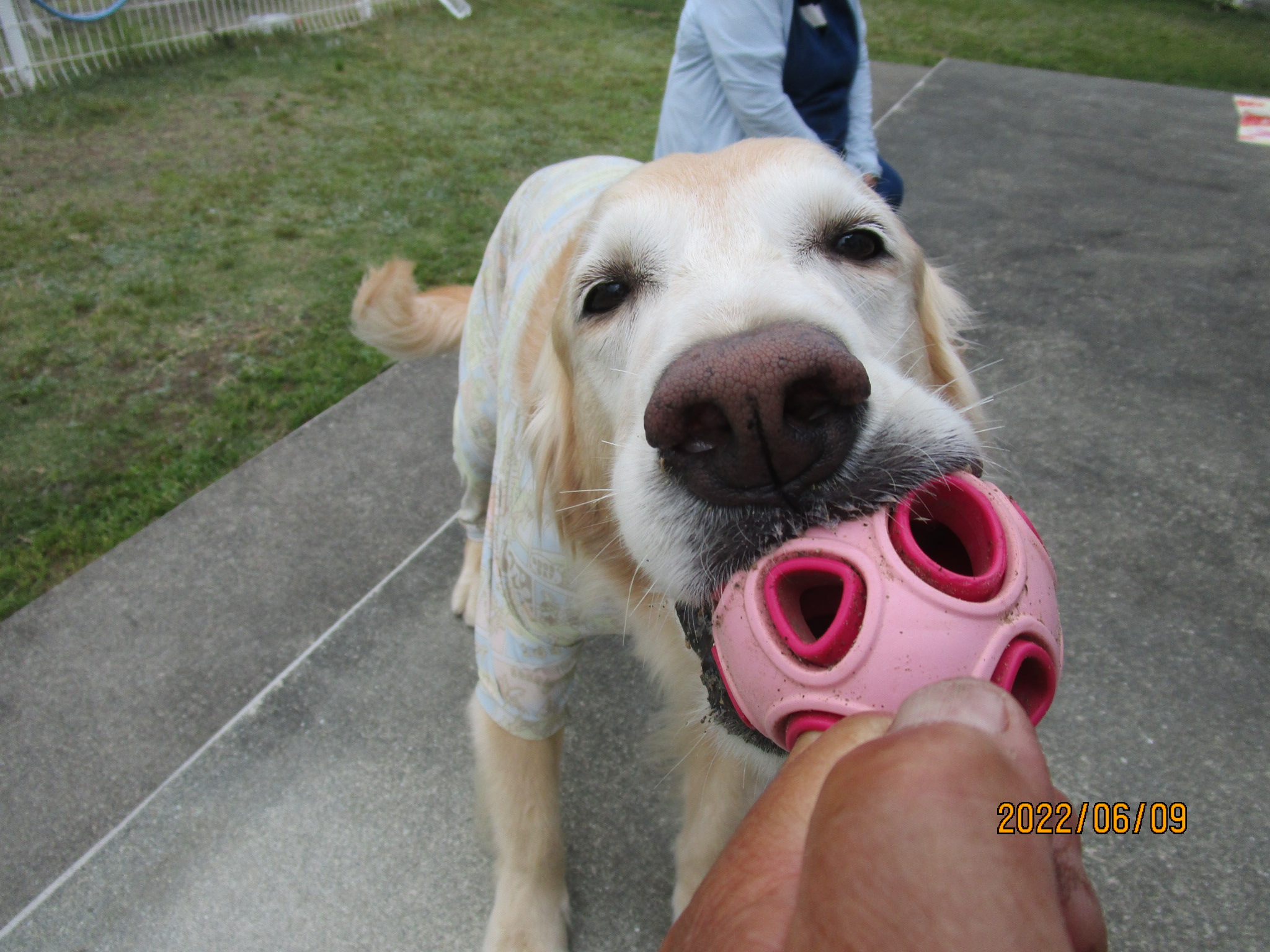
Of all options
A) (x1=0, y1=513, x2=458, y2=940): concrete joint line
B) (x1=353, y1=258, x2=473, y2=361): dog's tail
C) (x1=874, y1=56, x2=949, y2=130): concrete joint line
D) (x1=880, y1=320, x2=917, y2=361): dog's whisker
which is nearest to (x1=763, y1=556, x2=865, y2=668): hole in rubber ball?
(x1=880, y1=320, x2=917, y2=361): dog's whisker

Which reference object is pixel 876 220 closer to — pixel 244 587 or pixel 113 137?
pixel 244 587

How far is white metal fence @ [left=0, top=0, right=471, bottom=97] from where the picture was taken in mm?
6641

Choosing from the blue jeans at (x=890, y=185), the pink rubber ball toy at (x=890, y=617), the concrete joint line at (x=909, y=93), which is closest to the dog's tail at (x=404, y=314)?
the blue jeans at (x=890, y=185)

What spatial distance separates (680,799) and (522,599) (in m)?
0.74

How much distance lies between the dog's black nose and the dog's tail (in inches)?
80.4

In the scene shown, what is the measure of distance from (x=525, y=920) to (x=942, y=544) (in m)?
1.29

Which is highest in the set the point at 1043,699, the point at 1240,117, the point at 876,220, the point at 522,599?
the point at 876,220

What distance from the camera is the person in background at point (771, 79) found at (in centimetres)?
278

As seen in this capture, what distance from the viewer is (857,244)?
144 cm

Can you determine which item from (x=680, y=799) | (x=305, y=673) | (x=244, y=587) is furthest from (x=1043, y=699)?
(x=244, y=587)

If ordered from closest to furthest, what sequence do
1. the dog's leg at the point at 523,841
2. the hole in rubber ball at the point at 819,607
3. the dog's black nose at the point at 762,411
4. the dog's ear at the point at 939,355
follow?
the dog's black nose at the point at 762,411 < the hole in rubber ball at the point at 819,607 < the dog's ear at the point at 939,355 < the dog's leg at the point at 523,841

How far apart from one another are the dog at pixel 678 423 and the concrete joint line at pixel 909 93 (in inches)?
198

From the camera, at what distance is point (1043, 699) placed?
32.4 inches

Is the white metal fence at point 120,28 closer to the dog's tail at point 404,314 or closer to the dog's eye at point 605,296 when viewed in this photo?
the dog's tail at point 404,314
